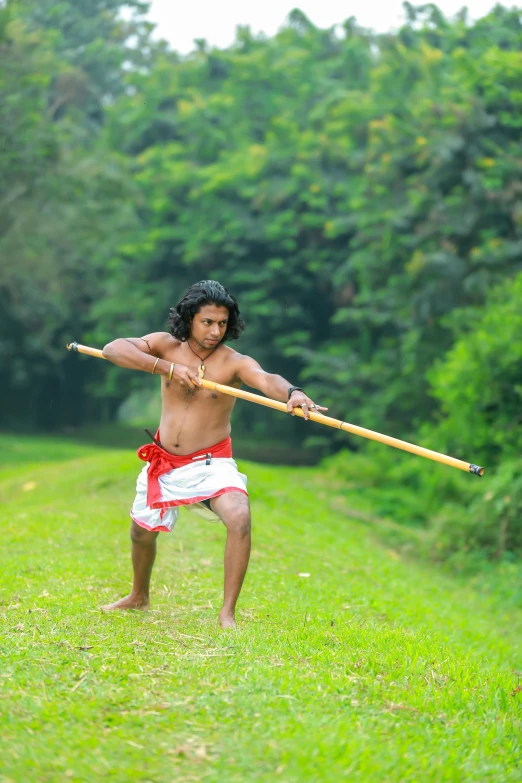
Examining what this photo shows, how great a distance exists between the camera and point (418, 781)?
4.29 metres

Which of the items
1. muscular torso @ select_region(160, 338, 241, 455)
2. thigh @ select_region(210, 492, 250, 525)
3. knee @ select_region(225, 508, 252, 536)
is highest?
muscular torso @ select_region(160, 338, 241, 455)

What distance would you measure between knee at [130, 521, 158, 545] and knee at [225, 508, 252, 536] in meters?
0.70

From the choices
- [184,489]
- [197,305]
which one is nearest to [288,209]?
[197,305]

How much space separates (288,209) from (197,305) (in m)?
24.4

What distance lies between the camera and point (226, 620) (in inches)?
246

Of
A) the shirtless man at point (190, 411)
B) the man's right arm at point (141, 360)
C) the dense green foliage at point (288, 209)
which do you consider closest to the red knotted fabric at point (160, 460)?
the shirtless man at point (190, 411)

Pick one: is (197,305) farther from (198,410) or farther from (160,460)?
(160,460)

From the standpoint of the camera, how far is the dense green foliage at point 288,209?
20.8 metres

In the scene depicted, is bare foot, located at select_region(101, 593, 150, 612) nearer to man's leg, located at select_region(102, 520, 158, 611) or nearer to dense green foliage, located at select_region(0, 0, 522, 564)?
man's leg, located at select_region(102, 520, 158, 611)

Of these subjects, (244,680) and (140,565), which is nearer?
(244,680)

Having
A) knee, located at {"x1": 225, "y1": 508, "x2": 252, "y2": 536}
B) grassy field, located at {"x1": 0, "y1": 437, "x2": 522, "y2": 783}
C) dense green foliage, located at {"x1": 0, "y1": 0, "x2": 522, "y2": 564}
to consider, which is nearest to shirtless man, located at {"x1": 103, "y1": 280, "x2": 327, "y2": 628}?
knee, located at {"x1": 225, "y1": 508, "x2": 252, "y2": 536}

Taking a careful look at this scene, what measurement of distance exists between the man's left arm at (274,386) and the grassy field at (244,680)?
1409mm

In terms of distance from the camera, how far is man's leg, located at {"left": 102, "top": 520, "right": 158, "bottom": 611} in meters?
6.73

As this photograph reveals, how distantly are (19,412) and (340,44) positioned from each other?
731 inches
